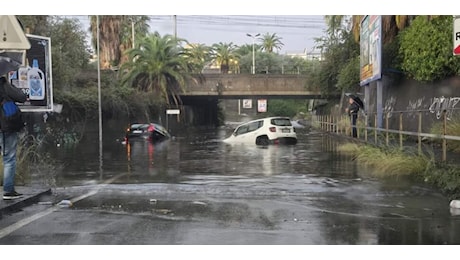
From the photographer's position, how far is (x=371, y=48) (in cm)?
2191

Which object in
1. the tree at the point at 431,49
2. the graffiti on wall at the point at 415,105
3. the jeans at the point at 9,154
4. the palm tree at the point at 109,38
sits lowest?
the jeans at the point at 9,154

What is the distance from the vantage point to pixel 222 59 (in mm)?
79875

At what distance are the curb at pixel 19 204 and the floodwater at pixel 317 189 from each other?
791 millimetres

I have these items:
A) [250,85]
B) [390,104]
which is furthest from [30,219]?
[250,85]

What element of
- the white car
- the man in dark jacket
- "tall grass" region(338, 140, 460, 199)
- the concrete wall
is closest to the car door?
the white car

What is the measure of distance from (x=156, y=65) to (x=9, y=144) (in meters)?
36.9

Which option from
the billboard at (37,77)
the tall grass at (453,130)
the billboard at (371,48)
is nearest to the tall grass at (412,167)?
the tall grass at (453,130)

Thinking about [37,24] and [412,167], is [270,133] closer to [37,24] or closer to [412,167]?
[37,24]

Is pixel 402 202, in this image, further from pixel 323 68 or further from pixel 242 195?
pixel 323 68

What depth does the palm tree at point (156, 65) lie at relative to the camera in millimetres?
44312

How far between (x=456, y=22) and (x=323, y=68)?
104 ft

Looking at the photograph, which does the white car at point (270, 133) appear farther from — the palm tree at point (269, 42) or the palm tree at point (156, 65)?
the palm tree at point (269, 42)

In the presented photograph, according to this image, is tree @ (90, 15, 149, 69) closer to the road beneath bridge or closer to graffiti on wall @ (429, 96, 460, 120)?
the road beneath bridge

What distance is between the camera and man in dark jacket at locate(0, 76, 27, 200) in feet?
25.6
